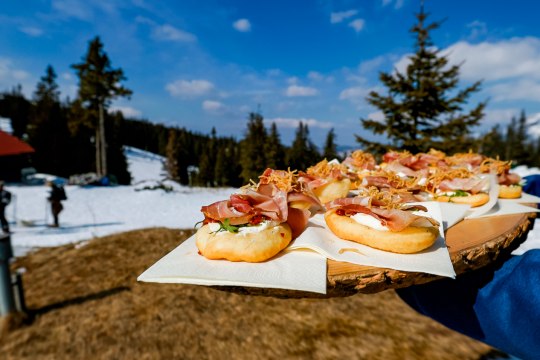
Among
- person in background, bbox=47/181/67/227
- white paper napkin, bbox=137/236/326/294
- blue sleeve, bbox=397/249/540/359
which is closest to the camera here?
white paper napkin, bbox=137/236/326/294

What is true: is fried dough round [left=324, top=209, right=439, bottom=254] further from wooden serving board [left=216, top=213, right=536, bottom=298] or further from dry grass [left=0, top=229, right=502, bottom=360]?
dry grass [left=0, top=229, right=502, bottom=360]

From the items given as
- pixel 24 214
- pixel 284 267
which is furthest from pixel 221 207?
pixel 24 214

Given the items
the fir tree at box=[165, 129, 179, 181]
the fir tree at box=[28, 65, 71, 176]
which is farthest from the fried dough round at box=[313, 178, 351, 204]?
the fir tree at box=[165, 129, 179, 181]

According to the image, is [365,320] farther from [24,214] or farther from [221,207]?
[24,214]

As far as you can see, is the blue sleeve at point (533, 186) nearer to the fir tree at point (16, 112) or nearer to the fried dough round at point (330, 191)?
the fried dough round at point (330, 191)

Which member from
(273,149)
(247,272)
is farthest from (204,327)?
(273,149)
